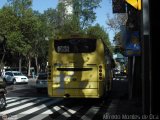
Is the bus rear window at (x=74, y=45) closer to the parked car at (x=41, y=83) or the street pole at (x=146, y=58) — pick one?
the parked car at (x=41, y=83)

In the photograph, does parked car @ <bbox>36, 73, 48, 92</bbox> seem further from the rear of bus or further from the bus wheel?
the bus wheel

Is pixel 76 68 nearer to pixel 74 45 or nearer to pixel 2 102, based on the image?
pixel 74 45

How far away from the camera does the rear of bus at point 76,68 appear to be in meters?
20.9

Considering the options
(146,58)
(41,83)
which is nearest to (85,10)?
(41,83)

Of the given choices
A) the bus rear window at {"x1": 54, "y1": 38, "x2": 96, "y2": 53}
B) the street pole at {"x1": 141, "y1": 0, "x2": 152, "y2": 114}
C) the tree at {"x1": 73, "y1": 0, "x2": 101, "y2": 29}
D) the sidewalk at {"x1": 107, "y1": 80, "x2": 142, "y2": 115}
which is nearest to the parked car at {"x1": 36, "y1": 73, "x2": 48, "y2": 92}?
the sidewalk at {"x1": 107, "y1": 80, "x2": 142, "y2": 115}

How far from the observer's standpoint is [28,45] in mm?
69625

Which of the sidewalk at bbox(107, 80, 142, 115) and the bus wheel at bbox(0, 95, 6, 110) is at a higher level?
the bus wheel at bbox(0, 95, 6, 110)

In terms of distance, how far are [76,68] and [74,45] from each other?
3.84 ft

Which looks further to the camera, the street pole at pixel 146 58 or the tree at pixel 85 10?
the tree at pixel 85 10

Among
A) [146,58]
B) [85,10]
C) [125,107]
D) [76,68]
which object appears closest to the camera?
[146,58]

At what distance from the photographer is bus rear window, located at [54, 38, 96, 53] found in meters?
21.4

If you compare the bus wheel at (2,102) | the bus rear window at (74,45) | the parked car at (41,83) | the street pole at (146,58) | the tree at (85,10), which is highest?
the tree at (85,10)

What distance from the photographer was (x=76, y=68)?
21203 mm

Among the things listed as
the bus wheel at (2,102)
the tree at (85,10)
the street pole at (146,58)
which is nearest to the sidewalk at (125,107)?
the bus wheel at (2,102)
